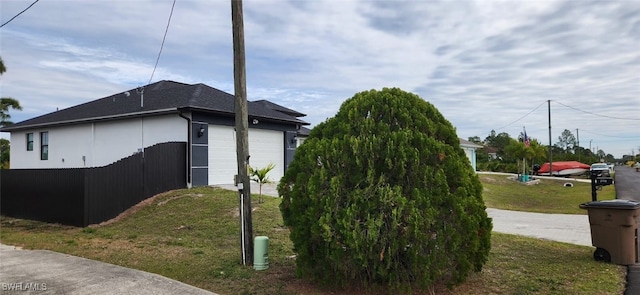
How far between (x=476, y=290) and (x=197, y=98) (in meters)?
13.5

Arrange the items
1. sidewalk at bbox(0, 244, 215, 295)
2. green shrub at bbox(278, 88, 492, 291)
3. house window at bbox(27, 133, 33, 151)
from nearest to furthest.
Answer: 1. green shrub at bbox(278, 88, 492, 291)
2. sidewalk at bbox(0, 244, 215, 295)
3. house window at bbox(27, 133, 33, 151)

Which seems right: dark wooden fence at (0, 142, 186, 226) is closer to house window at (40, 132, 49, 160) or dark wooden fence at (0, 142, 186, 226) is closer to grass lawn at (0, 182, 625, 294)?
grass lawn at (0, 182, 625, 294)

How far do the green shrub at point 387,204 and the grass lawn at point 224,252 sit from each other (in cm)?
57

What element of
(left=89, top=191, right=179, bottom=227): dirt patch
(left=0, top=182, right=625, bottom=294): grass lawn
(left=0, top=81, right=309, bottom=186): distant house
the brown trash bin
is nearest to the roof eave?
(left=0, top=81, right=309, bottom=186): distant house

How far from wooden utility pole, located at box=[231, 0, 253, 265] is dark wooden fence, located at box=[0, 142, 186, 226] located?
278 inches

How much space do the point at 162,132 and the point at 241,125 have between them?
34.5 feet

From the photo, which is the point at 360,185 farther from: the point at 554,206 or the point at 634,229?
the point at 554,206

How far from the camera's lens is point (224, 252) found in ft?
23.8

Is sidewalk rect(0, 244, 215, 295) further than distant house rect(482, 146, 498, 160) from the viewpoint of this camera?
No

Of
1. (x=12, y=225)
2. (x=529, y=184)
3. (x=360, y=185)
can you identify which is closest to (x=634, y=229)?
(x=360, y=185)

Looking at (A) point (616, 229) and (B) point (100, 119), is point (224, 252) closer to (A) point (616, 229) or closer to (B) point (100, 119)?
(A) point (616, 229)

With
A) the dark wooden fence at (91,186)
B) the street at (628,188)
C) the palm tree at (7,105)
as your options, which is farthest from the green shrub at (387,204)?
the palm tree at (7,105)

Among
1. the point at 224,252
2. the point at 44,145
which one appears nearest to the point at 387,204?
the point at 224,252

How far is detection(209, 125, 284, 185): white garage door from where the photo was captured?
15.9 metres
